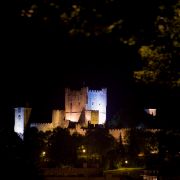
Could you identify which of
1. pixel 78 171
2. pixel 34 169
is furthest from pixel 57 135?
pixel 34 169

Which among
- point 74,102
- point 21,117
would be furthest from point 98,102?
point 21,117

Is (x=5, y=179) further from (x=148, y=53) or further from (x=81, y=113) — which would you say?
(x=81, y=113)

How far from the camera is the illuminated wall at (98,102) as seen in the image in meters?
63.3

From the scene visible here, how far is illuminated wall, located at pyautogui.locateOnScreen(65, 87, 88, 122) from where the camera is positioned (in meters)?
62.2

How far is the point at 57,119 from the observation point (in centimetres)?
5906

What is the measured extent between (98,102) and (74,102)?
9.04 ft

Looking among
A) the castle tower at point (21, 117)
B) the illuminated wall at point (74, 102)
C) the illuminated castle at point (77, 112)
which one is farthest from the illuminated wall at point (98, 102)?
the castle tower at point (21, 117)

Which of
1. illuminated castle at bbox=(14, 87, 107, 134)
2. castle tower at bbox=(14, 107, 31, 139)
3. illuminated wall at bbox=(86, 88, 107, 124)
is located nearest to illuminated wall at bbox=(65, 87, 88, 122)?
illuminated castle at bbox=(14, 87, 107, 134)

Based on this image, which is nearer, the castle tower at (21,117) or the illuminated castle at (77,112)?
the illuminated castle at (77,112)

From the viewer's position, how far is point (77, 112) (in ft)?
204

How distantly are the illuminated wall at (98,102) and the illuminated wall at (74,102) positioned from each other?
2.02ft

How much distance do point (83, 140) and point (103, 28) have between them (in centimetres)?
4310

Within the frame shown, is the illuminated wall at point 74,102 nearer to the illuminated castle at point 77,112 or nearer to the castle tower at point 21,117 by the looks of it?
the illuminated castle at point 77,112

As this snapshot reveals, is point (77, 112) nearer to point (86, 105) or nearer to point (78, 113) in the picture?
point (78, 113)
